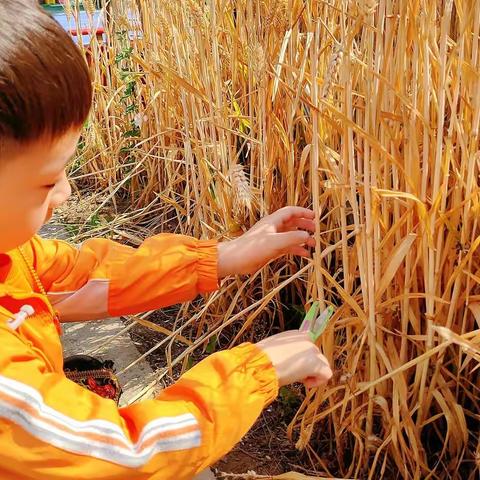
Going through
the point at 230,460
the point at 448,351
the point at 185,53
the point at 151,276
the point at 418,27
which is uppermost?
the point at 418,27

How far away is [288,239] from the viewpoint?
3.64 feet

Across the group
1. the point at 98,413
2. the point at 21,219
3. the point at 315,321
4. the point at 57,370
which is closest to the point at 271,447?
the point at 315,321

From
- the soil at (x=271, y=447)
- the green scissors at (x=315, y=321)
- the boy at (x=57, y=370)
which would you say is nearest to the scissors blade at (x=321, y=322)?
the green scissors at (x=315, y=321)

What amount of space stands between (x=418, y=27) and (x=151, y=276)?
54 centimetres

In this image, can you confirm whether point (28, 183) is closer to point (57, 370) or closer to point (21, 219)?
point (21, 219)

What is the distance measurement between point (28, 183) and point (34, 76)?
111mm

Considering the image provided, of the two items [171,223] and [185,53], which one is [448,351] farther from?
[171,223]

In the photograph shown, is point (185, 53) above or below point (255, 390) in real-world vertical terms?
above

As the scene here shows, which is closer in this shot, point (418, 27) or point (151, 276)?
point (418, 27)

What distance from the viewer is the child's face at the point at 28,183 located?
Answer: 75cm

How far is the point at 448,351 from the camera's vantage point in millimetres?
1104

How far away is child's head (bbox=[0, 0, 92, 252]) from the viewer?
0.71 m

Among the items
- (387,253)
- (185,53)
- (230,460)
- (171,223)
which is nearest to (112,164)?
(171,223)

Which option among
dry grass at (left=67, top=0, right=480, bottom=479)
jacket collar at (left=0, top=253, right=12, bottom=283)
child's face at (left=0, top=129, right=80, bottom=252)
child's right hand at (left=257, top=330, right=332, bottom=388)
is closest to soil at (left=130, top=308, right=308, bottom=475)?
dry grass at (left=67, top=0, right=480, bottom=479)
